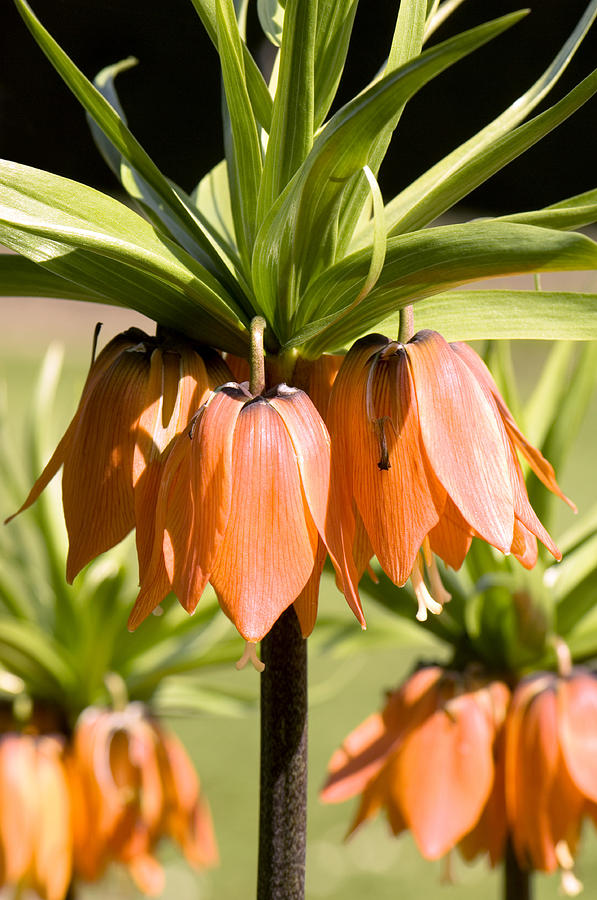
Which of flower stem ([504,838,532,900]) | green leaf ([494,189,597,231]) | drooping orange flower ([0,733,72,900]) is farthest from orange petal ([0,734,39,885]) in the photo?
green leaf ([494,189,597,231])

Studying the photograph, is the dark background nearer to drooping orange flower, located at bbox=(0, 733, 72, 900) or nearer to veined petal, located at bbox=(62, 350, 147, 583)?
drooping orange flower, located at bbox=(0, 733, 72, 900)

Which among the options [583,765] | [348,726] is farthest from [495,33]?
[348,726]

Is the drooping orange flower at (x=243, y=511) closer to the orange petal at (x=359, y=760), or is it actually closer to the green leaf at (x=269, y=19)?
the green leaf at (x=269, y=19)

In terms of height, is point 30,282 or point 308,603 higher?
point 30,282

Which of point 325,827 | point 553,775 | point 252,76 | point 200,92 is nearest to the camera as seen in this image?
point 252,76

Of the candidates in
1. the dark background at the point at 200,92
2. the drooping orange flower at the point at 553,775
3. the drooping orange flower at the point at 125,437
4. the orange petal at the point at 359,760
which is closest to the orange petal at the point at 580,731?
the drooping orange flower at the point at 553,775

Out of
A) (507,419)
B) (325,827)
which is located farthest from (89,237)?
(325,827)

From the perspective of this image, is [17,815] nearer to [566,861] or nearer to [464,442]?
[566,861]
